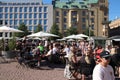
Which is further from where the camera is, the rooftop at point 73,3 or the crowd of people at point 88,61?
the rooftop at point 73,3

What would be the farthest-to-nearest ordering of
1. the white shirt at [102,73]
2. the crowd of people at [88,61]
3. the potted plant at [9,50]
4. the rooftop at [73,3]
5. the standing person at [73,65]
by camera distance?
the rooftop at [73,3], the potted plant at [9,50], the standing person at [73,65], the crowd of people at [88,61], the white shirt at [102,73]

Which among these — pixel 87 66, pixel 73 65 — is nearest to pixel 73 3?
pixel 73 65

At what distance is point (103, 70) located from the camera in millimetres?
3734

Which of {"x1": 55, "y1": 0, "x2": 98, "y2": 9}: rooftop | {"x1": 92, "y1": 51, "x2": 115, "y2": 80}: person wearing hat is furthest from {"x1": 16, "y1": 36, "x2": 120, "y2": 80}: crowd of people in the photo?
{"x1": 55, "y1": 0, "x2": 98, "y2": 9}: rooftop

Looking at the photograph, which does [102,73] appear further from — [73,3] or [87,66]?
[73,3]

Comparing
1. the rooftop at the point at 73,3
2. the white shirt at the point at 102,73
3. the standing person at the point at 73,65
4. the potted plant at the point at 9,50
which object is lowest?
the potted plant at the point at 9,50

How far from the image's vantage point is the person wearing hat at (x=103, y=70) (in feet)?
12.1

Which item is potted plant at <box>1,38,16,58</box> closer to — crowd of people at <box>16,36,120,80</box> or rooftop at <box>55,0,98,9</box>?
crowd of people at <box>16,36,120,80</box>

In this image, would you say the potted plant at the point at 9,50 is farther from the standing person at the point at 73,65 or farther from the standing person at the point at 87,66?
the standing person at the point at 87,66

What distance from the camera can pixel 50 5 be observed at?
94.2m

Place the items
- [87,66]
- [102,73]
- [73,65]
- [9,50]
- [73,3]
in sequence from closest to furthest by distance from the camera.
A: [102,73]
[87,66]
[73,65]
[9,50]
[73,3]

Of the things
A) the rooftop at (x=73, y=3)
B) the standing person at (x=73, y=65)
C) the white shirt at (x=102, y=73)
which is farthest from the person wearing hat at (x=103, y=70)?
the rooftop at (x=73, y=3)

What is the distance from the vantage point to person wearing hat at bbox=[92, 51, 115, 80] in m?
3.68

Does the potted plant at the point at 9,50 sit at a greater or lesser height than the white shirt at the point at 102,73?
lesser
